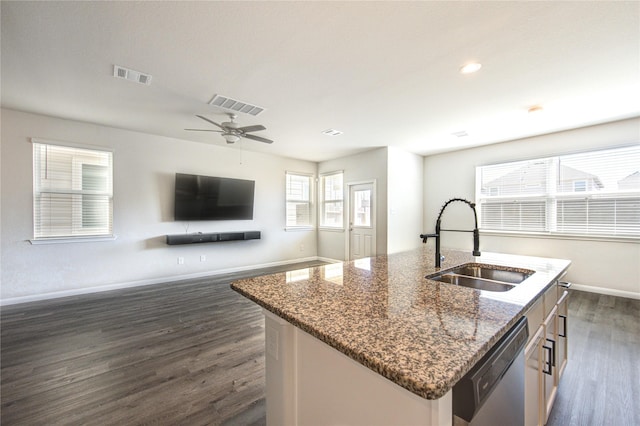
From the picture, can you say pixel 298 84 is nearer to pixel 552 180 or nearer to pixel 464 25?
pixel 464 25

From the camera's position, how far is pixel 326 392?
36.7 inches

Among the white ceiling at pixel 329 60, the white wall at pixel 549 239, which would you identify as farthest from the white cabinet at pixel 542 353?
the white wall at pixel 549 239

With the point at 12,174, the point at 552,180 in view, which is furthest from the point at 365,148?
the point at 12,174

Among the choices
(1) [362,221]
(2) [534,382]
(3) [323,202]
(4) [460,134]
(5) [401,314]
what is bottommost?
(2) [534,382]

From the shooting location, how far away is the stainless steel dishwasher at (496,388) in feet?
2.22

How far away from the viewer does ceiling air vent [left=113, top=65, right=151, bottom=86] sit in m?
2.48

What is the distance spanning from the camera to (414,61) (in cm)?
237

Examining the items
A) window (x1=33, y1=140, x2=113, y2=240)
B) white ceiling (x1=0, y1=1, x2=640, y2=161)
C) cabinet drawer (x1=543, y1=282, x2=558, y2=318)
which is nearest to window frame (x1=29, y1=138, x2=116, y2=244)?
window (x1=33, y1=140, x2=113, y2=240)

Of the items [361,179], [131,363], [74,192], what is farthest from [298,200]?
[131,363]

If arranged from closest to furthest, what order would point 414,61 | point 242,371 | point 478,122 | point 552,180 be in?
point 242,371
point 414,61
point 478,122
point 552,180

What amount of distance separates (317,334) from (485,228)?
5429 millimetres

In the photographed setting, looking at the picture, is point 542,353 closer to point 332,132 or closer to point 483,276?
point 483,276

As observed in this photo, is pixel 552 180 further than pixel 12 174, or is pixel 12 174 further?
pixel 552 180

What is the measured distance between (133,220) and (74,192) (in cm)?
85
